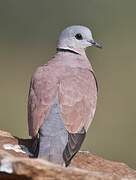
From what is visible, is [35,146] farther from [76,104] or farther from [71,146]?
[76,104]

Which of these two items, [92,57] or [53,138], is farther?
[92,57]

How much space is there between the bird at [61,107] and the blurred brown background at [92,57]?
10.2 feet

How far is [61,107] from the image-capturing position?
613 centimetres

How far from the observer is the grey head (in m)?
7.09

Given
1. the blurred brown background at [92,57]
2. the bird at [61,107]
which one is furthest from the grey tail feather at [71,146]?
the blurred brown background at [92,57]

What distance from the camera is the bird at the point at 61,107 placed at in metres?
5.92

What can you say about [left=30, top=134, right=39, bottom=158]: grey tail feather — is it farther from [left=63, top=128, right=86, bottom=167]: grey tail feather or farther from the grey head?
the grey head

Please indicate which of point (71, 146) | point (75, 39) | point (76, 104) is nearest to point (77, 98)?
point (76, 104)

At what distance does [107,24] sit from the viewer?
12562mm

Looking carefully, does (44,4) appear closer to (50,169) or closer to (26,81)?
(26,81)

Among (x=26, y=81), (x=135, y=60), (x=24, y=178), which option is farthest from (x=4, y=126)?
(x=24, y=178)

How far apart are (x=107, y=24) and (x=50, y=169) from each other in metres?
7.64

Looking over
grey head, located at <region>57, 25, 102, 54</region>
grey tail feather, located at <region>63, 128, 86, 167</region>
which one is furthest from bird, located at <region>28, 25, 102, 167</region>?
grey head, located at <region>57, 25, 102, 54</region>

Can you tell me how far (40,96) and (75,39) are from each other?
0.99 metres
